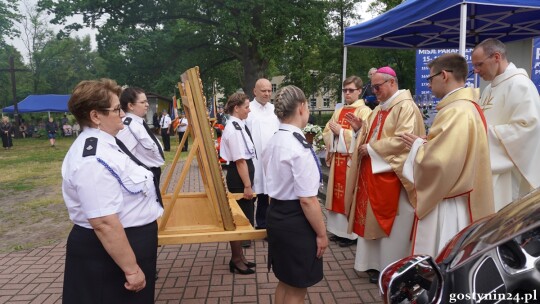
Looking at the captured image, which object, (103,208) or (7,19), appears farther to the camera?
(7,19)

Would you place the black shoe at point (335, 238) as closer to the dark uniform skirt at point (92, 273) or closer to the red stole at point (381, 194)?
the red stole at point (381, 194)

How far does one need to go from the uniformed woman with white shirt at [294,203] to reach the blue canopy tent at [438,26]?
125 inches

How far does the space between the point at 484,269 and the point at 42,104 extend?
33.5 meters

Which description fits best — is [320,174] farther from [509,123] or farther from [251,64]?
[251,64]

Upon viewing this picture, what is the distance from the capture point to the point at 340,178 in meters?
4.78

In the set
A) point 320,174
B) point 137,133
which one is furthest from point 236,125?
point 320,174

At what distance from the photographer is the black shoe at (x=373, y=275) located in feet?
12.7

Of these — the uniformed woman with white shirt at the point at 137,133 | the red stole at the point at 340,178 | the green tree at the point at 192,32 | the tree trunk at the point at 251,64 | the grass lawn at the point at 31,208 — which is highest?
the green tree at the point at 192,32

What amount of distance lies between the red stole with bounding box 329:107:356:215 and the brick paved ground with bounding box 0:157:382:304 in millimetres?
544

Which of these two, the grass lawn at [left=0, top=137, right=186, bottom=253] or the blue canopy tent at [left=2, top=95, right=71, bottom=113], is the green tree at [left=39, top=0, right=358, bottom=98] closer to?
the blue canopy tent at [left=2, top=95, right=71, bottom=113]

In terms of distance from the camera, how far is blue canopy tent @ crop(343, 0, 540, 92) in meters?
5.37

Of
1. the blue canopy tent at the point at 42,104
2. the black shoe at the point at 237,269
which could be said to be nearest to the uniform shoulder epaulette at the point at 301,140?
the black shoe at the point at 237,269

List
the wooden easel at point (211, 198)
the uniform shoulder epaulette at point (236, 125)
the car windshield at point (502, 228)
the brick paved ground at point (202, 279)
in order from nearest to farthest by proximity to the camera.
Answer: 1. the car windshield at point (502, 228)
2. the wooden easel at point (211, 198)
3. the brick paved ground at point (202, 279)
4. the uniform shoulder epaulette at point (236, 125)

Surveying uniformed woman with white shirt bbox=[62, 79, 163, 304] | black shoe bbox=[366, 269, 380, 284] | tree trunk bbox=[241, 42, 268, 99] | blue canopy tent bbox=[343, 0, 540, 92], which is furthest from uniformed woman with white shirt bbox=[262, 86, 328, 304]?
tree trunk bbox=[241, 42, 268, 99]
